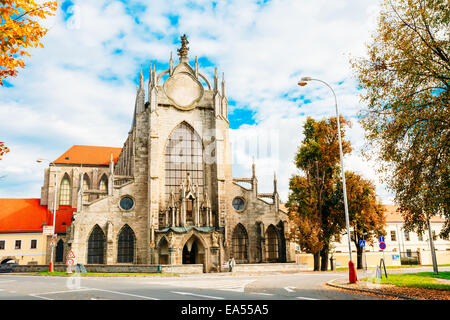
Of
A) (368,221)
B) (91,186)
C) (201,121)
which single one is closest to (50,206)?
(91,186)

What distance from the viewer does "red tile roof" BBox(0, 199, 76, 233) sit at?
1786 inches

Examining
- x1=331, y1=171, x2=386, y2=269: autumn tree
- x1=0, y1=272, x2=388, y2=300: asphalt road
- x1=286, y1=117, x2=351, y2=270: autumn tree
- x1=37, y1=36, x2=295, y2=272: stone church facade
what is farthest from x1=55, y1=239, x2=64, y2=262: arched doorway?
x1=331, y1=171, x2=386, y2=269: autumn tree

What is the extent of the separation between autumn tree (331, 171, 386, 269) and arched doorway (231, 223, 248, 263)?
431 inches

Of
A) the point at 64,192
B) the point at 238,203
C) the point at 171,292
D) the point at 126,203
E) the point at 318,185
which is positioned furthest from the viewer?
the point at 64,192

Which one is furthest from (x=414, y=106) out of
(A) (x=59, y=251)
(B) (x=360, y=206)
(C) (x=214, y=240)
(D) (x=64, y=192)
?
(D) (x=64, y=192)

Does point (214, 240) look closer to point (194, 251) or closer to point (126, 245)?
point (194, 251)

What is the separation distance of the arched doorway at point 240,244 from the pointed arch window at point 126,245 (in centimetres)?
1041

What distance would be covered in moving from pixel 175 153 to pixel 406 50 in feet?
95.9

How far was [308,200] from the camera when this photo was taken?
33594 millimetres

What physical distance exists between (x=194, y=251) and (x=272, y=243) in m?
8.73

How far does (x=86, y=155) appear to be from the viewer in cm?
5606

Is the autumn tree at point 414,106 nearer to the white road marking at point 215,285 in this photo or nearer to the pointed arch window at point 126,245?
the white road marking at point 215,285

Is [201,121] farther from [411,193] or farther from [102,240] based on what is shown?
[411,193]

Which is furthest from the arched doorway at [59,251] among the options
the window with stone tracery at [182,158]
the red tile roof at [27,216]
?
the window with stone tracery at [182,158]
